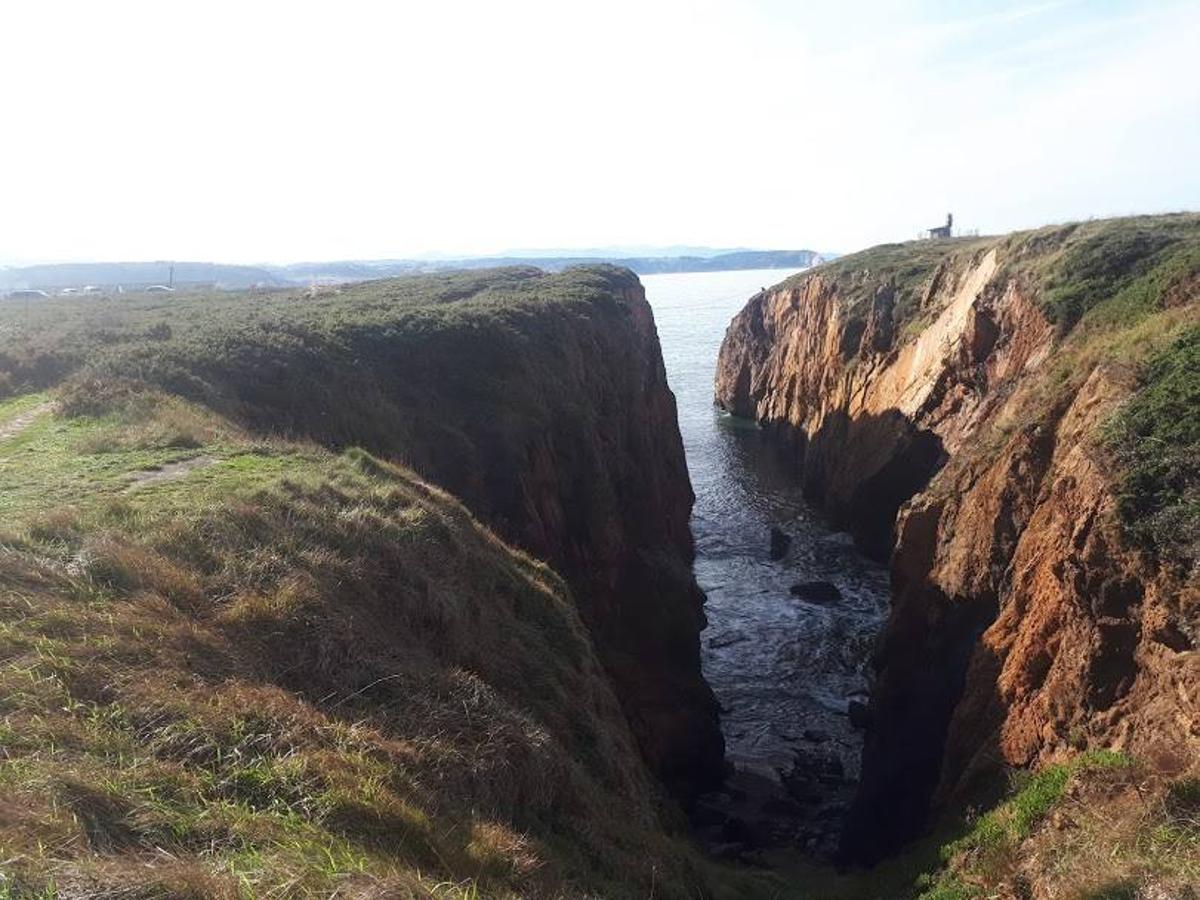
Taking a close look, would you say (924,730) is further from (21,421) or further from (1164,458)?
(21,421)

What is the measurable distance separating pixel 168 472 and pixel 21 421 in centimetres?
617

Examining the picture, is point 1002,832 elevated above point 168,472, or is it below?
below

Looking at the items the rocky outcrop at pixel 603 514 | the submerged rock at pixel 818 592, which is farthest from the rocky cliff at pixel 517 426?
the submerged rock at pixel 818 592

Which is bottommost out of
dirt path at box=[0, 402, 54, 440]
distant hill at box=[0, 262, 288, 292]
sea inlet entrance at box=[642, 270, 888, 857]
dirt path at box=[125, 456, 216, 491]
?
sea inlet entrance at box=[642, 270, 888, 857]

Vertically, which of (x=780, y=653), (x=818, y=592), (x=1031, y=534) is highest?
(x=1031, y=534)

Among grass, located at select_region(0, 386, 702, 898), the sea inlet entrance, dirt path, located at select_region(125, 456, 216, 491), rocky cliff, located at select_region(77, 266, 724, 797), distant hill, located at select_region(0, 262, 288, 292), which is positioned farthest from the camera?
distant hill, located at select_region(0, 262, 288, 292)

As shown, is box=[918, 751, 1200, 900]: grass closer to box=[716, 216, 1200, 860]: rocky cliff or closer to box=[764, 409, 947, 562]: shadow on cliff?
box=[716, 216, 1200, 860]: rocky cliff

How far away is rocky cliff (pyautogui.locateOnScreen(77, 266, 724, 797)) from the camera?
72.7 feet

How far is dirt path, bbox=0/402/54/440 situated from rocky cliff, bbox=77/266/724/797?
2.09 metres

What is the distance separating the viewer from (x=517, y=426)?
83.3 ft

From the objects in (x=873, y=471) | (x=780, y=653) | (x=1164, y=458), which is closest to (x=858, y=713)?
(x=780, y=653)

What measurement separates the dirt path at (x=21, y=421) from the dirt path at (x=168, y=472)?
174 inches

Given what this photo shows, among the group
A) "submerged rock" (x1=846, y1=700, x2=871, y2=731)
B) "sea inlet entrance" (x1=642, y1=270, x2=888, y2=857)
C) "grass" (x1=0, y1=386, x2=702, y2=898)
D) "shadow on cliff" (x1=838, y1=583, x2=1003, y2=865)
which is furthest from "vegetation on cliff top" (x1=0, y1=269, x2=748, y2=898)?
"submerged rock" (x1=846, y1=700, x2=871, y2=731)

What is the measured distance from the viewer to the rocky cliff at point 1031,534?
13484 millimetres
